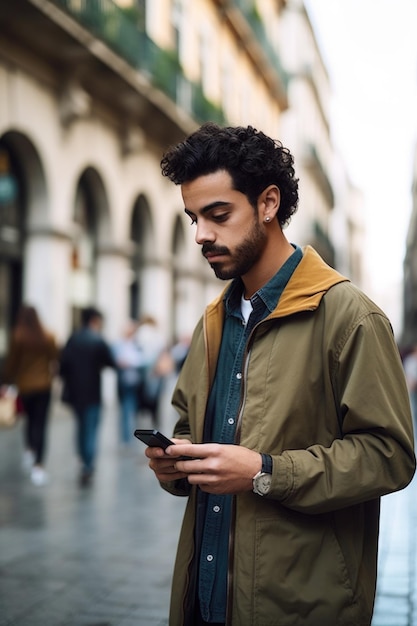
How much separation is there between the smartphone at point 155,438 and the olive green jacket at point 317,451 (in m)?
0.16

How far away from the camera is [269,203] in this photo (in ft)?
7.26

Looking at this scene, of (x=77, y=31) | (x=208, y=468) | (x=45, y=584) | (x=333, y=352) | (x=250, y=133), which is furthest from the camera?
(x=77, y=31)

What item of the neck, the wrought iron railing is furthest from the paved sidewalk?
the wrought iron railing

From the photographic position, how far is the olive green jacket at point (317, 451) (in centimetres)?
→ 196

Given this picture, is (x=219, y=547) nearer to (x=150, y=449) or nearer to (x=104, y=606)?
(x=150, y=449)

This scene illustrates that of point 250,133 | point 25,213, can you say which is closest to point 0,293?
point 25,213

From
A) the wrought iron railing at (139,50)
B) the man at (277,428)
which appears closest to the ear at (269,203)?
the man at (277,428)

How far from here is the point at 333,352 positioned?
80.6 inches

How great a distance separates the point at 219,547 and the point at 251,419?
340mm

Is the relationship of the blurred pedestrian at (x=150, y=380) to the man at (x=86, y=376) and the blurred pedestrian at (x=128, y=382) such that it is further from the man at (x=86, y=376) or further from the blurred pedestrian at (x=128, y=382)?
the man at (x=86, y=376)

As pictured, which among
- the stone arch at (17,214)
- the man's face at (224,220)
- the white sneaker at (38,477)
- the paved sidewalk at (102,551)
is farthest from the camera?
the stone arch at (17,214)

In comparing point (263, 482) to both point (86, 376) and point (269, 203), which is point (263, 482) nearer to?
point (269, 203)

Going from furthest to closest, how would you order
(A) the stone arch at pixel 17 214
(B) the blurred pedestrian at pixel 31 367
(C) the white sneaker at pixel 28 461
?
(A) the stone arch at pixel 17 214 → (C) the white sneaker at pixel 28 461 → (B) the blurred pedestrian at pixel 31 367

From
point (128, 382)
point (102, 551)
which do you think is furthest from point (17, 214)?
point (102, 551)
